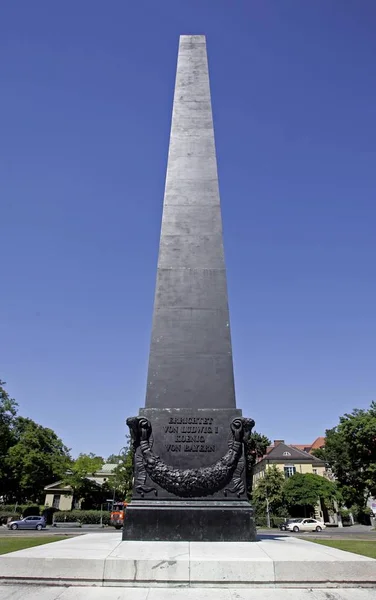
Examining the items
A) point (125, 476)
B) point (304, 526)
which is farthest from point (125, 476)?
point (304, 526)

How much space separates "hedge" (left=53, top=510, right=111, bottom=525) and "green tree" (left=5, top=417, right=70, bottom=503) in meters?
10.9

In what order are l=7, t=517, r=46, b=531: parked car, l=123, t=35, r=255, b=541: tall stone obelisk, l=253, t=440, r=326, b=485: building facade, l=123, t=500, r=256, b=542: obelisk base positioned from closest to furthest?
l=123, t=500, r=256, b=542: obelisk base → l=123, t=35, r=255, b=541: tall stone obelisk → l=7, t=517, r=46, b=531: parked car → l=253, t=440, r=326, b=485: building facade

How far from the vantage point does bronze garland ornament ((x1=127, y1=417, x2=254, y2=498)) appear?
24.0ft

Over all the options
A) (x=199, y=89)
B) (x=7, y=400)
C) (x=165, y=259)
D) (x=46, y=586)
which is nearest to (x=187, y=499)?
(x=46, y=586)

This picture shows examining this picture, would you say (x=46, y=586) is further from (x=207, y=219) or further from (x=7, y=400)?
(x=7, y=400)

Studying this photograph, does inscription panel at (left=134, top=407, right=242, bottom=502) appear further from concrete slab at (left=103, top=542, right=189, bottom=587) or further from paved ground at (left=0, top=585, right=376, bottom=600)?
paved ground at (left=0, top=585, right=376, bottom=600)

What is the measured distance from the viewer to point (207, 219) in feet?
32.4

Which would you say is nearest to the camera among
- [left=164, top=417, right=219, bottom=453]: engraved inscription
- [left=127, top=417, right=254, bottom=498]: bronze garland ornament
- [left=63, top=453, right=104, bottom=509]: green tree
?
[left=127, top=417, right=254, bottom=498]: bronze garland ornament

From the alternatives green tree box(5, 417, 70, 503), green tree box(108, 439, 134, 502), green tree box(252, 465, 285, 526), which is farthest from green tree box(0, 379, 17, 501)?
green tree box(252, 465, 285, 526)

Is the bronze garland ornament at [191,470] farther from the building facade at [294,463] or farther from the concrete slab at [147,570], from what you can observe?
Answer: the building facade at [294,463]

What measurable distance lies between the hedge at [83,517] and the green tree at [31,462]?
10902 millimetres

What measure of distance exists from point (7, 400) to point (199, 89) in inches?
1681

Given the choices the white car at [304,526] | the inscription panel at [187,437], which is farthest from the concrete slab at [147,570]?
the white car at [304,526]

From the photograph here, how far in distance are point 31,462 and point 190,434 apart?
166 feet
